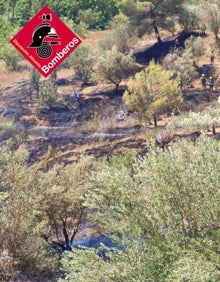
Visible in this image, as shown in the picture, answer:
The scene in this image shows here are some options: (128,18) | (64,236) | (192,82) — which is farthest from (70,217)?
(128,18)

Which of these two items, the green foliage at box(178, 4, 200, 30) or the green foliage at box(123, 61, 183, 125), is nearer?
the green foliage at box(123, 61, 183, 125)

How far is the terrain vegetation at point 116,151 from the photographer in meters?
13.6

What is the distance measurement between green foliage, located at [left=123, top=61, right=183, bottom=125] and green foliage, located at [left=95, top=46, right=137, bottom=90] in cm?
706

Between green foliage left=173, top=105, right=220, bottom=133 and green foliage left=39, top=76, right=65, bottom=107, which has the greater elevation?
green foliage left=39, top=76, right=65, bottom=107

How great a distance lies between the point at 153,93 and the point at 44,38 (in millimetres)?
16705

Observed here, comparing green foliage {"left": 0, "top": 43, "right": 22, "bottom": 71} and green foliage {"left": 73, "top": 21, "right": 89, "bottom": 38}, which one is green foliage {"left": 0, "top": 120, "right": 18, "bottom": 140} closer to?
green foliage {"left": 0, "top": 43, "right": 22, "bottom": 71}

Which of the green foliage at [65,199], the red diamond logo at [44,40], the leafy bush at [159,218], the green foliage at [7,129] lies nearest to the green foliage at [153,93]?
the green foliage at [65,199]

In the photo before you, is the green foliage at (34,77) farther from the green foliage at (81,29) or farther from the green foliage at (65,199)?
the green foliage at (65,199)

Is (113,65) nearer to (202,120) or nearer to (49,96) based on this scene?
(49,96)

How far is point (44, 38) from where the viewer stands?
61.4ft

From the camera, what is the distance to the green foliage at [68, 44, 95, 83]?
146 ft

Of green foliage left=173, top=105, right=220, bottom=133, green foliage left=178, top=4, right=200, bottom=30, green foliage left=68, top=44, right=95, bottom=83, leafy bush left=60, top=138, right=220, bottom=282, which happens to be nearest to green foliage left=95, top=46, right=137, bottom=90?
green foliage left=68, top=44, right=95, bottom=83

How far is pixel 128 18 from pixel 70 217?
104 ft

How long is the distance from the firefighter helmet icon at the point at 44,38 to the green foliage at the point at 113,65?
2184 cm
